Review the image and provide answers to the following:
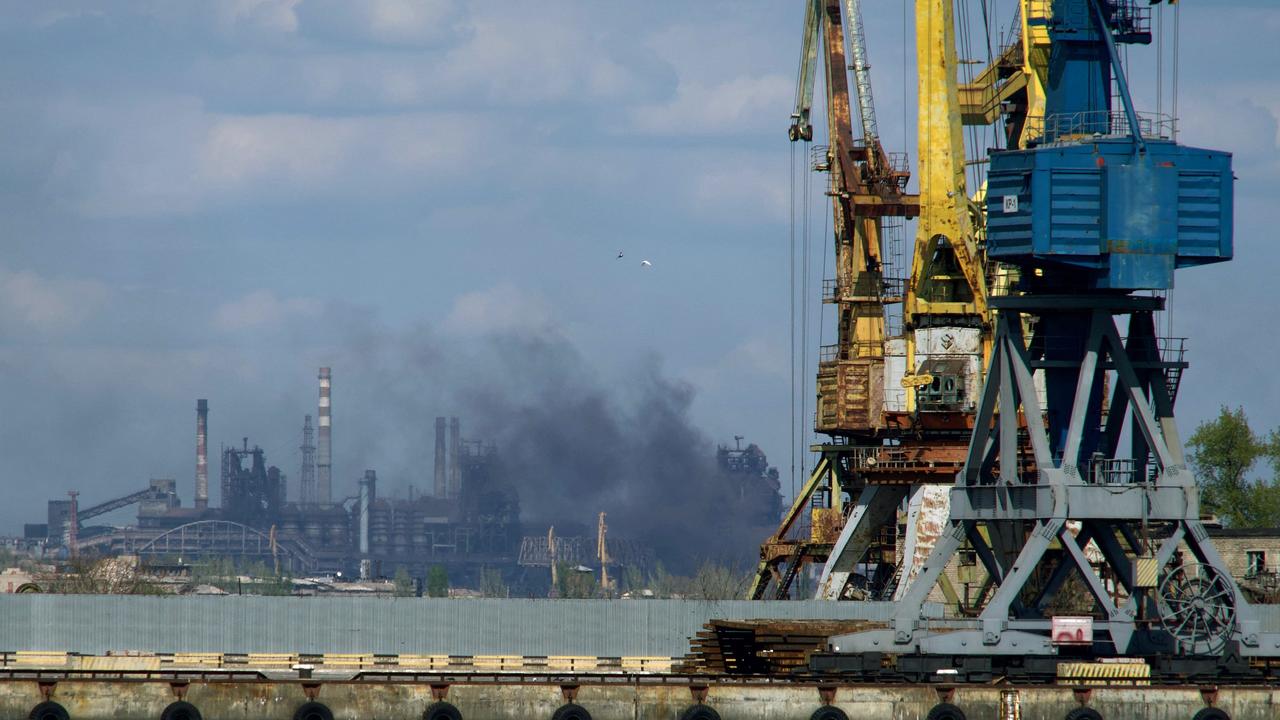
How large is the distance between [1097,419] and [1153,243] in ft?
18.5

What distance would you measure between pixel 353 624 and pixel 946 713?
24970mm

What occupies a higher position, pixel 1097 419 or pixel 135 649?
pixel 1097 419

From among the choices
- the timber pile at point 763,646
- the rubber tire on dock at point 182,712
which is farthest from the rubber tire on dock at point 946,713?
the rubber tire on dock at point 182,712

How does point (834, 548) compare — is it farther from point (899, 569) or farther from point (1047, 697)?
point (1047, 697)

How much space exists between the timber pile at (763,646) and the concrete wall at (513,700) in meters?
4.99

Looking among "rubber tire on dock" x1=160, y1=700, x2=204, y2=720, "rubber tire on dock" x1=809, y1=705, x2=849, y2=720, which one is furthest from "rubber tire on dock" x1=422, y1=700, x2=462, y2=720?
"rubber tire on dock" x1=809, y1=705, x2=849, y2=720

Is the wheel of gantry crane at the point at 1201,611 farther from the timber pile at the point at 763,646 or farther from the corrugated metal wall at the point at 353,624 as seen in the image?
the corrugated metal wall at the point at 353,624

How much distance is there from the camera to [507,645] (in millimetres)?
60625

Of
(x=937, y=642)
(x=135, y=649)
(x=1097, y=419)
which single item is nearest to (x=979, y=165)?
(x=1097, y=419)

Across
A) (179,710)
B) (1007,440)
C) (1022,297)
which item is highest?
(1022,297)

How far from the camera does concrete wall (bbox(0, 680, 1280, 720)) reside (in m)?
42.1

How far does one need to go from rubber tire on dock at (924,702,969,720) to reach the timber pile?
5.85m

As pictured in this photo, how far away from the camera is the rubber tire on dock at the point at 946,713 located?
41.8 m

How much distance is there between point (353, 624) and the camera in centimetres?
6084
